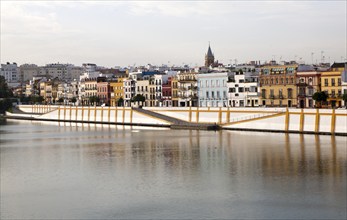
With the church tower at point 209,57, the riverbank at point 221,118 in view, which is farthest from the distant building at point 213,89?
the church tower at point 209,57

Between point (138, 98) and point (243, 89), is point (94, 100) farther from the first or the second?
point (243, 89)

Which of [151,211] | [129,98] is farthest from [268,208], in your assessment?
[129,98]

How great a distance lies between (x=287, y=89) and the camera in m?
71.3

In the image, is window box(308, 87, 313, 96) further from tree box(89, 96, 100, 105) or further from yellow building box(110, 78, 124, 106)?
tree box(89, 96, 100, 105)

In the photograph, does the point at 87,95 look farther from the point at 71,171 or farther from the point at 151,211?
the point at 151,211

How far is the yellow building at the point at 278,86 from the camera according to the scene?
70.9 metres

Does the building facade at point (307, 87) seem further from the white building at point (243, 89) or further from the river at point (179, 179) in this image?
the river at point (179, 179)

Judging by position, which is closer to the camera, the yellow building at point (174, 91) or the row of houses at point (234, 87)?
the row of houses at point (234, 87)

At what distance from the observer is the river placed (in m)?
26.4

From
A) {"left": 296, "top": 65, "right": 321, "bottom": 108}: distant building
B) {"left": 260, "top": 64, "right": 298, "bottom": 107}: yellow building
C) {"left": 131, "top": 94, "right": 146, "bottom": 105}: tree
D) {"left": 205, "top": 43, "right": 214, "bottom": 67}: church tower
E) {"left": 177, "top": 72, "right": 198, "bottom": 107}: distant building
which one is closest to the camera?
{"left": 296, "top": 65, "right": 321, "bottom": 108}: distant building

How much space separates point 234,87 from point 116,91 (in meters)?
29.4

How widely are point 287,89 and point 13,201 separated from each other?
4636cm

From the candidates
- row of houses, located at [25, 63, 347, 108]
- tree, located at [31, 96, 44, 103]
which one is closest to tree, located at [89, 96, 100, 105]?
row of houses, located at [25, 63, 347, 108]

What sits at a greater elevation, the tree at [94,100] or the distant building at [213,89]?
the distant building at [213,89]
